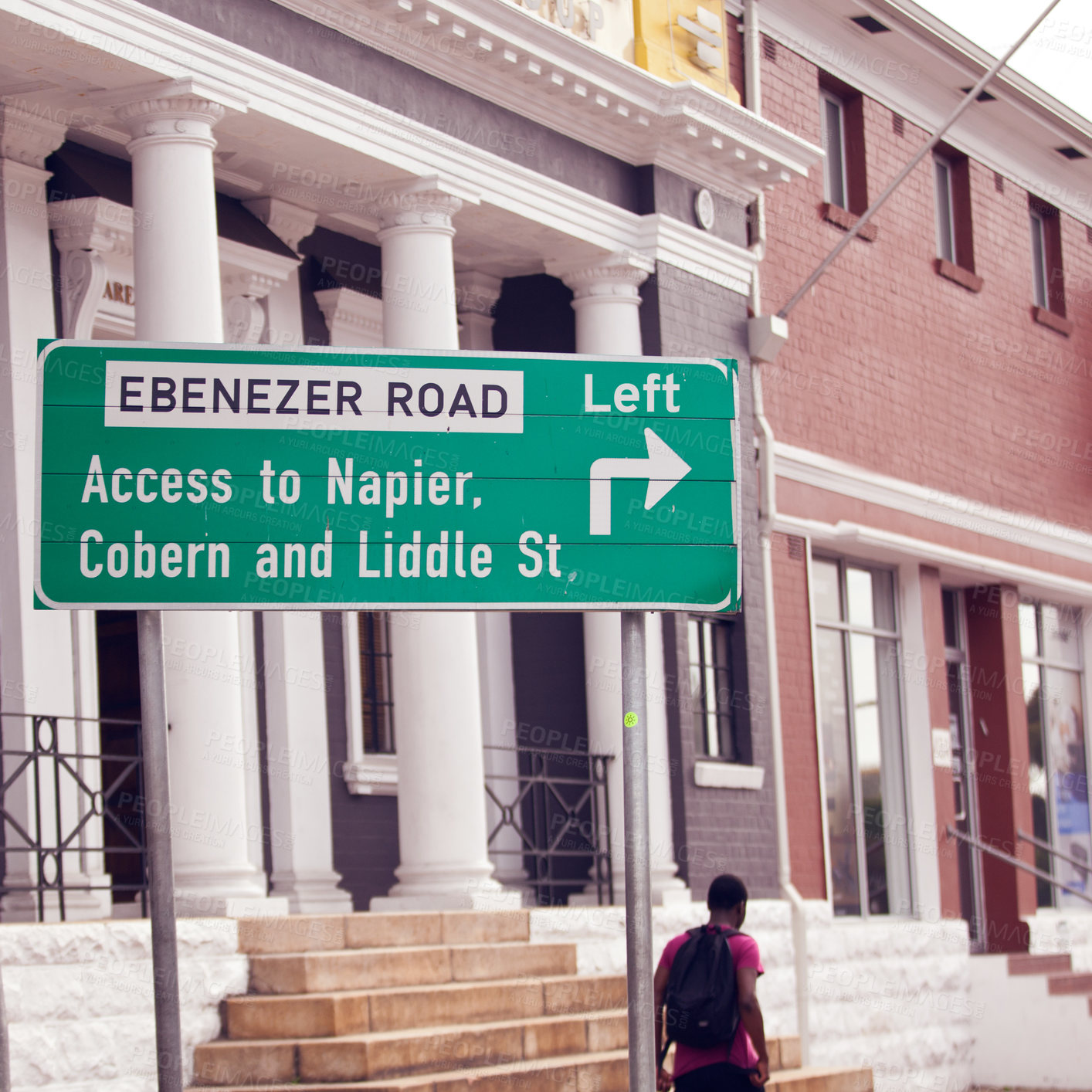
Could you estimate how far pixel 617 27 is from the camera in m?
13.6

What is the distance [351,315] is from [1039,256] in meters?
10.2

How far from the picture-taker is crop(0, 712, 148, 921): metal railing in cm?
993

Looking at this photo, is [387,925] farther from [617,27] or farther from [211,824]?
[617,27]

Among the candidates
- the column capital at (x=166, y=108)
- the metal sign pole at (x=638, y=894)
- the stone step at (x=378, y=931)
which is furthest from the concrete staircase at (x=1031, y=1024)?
the metal sign pole at (x=638, y=894)

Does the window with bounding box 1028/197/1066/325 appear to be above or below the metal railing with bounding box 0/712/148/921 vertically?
above

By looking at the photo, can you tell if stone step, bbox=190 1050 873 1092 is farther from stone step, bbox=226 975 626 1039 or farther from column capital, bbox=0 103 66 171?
column capital, bbox=0 103 66 171

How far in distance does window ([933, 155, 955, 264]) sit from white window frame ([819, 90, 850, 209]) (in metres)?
1.79

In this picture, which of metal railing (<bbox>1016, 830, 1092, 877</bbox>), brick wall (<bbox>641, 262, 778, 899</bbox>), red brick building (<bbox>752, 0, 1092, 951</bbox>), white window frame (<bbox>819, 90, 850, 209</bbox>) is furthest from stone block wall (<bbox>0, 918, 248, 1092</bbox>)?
metal railing (<bbox>1016, 830, 1092, 877</bbox>)

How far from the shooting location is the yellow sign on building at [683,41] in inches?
542

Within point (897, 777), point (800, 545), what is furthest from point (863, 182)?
Result: point (897, 777)

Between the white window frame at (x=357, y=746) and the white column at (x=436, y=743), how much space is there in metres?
1.37

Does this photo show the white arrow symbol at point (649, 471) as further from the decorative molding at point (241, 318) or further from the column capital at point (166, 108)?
the decorative molding at point (241, 318)

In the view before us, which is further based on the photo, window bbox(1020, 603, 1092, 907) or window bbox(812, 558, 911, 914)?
window bbox(1020, 603, 1092, 907)

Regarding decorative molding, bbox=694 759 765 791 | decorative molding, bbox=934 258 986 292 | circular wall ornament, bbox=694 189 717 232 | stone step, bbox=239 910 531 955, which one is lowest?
stone step, bbox=239 910 531 955
